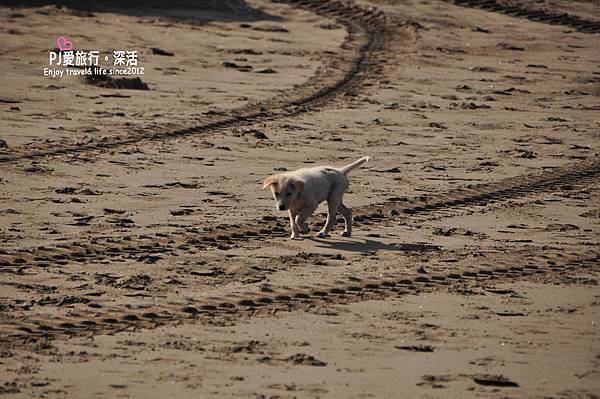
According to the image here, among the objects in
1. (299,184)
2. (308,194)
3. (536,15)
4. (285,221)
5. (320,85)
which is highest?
(536,15)

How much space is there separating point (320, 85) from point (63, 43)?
482cm

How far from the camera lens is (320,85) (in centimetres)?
1925

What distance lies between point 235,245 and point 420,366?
3.45 m

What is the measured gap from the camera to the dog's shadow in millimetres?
11000

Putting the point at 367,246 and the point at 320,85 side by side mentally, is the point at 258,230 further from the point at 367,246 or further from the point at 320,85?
the point at 320,85

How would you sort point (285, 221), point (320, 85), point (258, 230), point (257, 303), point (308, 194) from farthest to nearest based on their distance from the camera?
point (320, 85) → point (285, 221) → point (258, 230) → point (308, 194) → point (257, 303)

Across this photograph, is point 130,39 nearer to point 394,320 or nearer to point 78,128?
point 78,128

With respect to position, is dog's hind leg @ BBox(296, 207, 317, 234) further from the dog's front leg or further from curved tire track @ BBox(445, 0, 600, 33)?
curved tire track @ BBox(445, 0, 600, 33)

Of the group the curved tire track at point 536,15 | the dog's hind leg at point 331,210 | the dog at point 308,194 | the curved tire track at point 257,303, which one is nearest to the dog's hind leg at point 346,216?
the dog at point 308,194

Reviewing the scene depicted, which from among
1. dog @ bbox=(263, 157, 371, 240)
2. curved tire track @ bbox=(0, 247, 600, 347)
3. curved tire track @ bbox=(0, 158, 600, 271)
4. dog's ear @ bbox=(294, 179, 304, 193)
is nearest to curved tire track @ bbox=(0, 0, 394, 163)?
curved tire track @ bbox=(0, 158, 600, 271)

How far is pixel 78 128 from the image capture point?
15.8 metres

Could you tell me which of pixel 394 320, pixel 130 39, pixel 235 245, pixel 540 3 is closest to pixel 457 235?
pixel 235 245

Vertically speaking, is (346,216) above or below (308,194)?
below

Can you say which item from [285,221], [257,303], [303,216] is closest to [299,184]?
[303,216]
